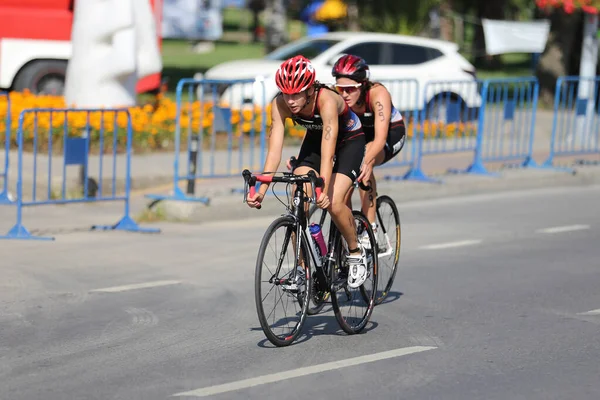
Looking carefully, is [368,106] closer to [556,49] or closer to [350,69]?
[350,69]

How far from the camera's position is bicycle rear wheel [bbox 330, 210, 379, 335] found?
292 inches

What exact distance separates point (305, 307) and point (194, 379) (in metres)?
0.97

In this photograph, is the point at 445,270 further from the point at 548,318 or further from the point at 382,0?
the point at 382,0

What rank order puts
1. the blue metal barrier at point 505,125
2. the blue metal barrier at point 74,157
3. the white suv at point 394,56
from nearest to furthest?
the blue metal barrier at point 74,157 → the blue metal barrier at point 505,125 → the white suv at point 394,56

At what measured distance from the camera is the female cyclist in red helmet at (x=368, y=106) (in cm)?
804

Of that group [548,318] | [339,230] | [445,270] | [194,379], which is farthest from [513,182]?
[194,379]

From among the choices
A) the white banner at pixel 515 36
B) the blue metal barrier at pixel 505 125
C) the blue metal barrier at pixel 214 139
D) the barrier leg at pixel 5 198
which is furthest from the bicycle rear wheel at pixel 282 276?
the white banner at pixel 515 36

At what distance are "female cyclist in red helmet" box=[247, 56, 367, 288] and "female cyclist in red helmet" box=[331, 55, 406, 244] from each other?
338 mm

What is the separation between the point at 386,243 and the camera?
8742 millimetres

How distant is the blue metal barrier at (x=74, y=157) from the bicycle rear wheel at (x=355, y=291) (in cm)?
407

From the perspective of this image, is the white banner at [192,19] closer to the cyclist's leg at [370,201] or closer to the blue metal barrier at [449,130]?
the blue metal barrier at [449,130]

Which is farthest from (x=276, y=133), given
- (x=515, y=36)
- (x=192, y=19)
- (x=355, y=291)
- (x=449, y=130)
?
(x=192, y=19)

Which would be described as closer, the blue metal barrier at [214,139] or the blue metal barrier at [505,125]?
the blue metal barrier at [214,139]

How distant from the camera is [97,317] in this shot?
26.2 ft
